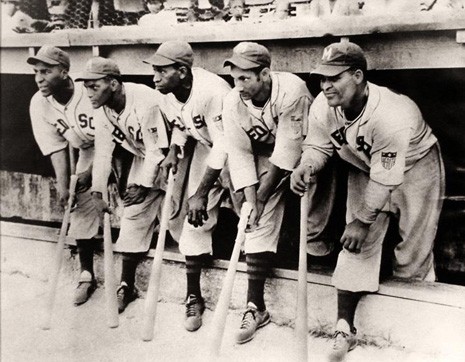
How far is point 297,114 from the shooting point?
1.99m

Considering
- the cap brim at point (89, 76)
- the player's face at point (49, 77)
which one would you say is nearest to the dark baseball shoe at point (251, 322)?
the cap brim at point (89, 76)

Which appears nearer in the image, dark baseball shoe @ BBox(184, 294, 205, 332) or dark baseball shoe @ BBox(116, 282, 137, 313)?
dark baseball shoe @ BBox(184, 294, 205, 332)

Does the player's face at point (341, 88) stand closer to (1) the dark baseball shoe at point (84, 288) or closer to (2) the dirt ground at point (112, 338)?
(2) the dirt ground at point (112, 338)

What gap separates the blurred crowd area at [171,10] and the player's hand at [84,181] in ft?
1.89

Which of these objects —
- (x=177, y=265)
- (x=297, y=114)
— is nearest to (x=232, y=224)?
(x=177, y=265)

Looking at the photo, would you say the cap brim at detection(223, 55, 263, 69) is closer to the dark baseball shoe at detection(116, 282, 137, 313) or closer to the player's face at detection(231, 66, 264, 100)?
the player's face at detection(231, 66, 264, 100)

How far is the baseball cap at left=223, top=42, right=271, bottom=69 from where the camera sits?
190 cm

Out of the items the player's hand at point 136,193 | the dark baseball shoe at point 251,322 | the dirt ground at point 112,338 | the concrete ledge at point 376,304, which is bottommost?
the dirt ground at point 112,338

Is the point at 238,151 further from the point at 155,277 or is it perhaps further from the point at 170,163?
the point at 155,277

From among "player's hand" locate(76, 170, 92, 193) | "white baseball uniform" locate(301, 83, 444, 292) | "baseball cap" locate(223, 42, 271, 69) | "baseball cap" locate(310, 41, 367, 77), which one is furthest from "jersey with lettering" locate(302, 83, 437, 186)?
"player's hand" locate(76, 170, 92, 193)

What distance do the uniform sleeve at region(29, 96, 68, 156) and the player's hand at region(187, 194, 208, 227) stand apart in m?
0.67

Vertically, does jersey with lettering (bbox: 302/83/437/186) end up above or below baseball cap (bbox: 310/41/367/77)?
below

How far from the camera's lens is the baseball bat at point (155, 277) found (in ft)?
7.10

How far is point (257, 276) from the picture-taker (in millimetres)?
2115
